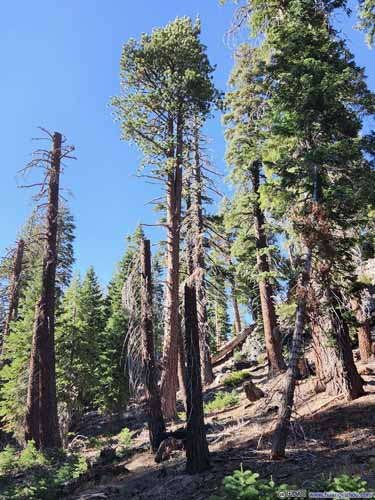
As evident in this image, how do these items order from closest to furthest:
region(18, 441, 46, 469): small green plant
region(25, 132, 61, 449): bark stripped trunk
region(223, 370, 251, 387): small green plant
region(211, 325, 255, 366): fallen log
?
→ region(18, 441, 46, 469): small green plant
region(25, 132, 61, 449): bark stripped trunk
region(223, 370, 251, 387): small green plant
region(211, 325, 255, 366): fallen log

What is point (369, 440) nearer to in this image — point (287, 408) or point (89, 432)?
point (287, 408)

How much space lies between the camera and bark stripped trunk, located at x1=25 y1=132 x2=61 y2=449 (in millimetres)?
13156

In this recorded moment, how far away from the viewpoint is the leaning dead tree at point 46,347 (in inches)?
520

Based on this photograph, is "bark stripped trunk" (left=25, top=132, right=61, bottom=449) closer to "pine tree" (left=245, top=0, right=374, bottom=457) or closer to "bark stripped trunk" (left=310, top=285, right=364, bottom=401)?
"bark stripped trunk" (left=310, top=285, right=364, bottom=401)

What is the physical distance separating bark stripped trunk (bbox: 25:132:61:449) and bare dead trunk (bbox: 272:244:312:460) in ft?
27.7

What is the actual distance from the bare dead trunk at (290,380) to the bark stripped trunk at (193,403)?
1.48m

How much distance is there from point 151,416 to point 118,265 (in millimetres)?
24361

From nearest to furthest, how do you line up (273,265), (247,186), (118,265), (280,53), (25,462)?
(280,53)
(25,462)
(273,265)
(247,186)
(118,265)

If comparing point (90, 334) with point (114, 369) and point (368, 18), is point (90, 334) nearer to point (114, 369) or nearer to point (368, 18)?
point (114, 369)

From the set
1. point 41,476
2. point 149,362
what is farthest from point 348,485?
point 41,476

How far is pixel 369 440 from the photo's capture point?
773 cm

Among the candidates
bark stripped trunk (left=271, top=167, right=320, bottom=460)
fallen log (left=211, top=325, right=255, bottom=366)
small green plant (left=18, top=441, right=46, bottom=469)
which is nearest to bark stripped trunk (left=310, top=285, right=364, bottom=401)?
bark stripped trunk (left=271, top=167, right=320, bottom=460)

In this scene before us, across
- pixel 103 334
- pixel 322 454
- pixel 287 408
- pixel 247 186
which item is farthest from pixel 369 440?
pixel 103 334

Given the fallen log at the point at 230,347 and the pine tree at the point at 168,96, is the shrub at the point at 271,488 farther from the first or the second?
the fallen log at the point at 230,347
